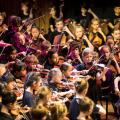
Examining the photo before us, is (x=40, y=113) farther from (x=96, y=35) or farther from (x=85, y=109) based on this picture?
(x=96, y=35)

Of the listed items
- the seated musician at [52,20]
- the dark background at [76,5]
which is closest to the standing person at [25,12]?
the seated musician at [52,20]

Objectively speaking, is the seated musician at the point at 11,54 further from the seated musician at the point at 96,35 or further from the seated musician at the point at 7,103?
the seated musician at the point at 96,35

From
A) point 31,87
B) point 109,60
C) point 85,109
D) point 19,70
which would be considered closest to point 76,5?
point 109,60

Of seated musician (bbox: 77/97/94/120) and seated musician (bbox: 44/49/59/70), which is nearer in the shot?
seated musician (bbox: 77/97/94/120)

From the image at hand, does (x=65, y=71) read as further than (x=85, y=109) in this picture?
Yes

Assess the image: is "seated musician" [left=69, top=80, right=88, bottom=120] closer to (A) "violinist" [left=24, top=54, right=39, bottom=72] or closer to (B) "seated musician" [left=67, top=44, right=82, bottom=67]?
(A) "violinist" [left=24, top=54, right=39, bottom=72]

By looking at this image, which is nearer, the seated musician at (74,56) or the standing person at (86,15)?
the seated musician at (74,56)

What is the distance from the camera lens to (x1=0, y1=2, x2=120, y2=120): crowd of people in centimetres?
425

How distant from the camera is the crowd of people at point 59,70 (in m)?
4.25

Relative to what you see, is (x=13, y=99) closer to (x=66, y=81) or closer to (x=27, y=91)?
(x=27, y=91)

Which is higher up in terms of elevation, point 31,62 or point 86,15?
point 86,15

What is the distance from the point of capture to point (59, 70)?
5289mm

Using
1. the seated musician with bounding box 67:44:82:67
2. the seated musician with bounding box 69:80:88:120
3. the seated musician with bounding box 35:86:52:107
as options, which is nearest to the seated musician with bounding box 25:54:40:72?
the seated musician with bounding box 67:44:82:67

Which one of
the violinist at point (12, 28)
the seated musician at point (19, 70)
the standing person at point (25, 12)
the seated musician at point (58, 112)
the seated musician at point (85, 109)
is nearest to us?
the seated musician at point (58, 112)
